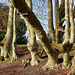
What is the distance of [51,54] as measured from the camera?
432 centimetres

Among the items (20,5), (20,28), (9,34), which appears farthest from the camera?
(20,28)

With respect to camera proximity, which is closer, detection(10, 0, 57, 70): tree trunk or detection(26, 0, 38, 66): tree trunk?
detection(10, 0, 57, 70): tree trunk

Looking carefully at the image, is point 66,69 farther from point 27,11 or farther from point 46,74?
point 27,11

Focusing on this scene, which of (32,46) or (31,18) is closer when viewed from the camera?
(31,18)

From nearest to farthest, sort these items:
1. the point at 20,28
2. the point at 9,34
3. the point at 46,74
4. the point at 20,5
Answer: the point at 20,5, the point at 46,74, the point at 9,34, the point at 20,28

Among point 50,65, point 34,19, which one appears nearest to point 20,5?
point 34,19

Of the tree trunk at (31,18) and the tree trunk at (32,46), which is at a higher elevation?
the tree trunk at (31,18)

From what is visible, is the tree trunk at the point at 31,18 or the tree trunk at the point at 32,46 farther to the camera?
the tree trunk at the point at 32,46

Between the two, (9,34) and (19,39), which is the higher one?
(9,34)

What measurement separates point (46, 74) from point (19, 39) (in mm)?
14433

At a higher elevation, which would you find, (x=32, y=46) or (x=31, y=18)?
(x=31, y=18)

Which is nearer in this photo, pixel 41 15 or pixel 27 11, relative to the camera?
pixel 27 11

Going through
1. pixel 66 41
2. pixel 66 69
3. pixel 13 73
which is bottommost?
pixel 13 73

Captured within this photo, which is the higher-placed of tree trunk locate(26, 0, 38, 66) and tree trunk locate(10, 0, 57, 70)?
tree trunk locate(10, 0, 57, 70)
